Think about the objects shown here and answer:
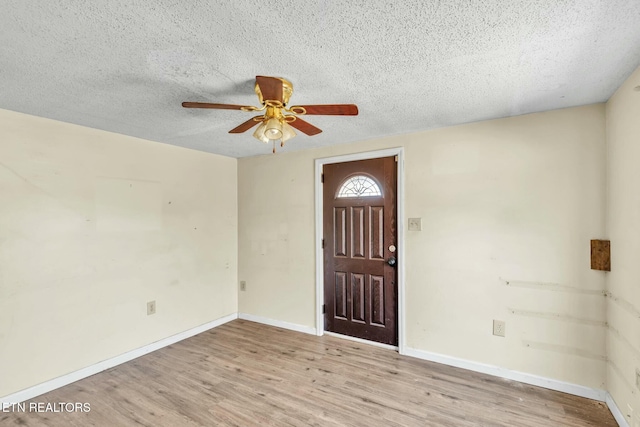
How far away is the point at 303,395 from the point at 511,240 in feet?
6.85

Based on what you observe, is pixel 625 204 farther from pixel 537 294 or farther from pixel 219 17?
pixel 219 17

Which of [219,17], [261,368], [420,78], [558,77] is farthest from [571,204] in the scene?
[261,368]

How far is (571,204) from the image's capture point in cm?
227

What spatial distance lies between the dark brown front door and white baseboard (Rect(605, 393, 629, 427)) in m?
1.57

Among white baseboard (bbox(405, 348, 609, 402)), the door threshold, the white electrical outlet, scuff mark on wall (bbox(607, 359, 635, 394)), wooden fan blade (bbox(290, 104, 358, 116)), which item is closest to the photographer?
wooden fan blade (bbox(290, 104, 358, 116))

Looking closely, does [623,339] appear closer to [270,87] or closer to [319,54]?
[319,54]

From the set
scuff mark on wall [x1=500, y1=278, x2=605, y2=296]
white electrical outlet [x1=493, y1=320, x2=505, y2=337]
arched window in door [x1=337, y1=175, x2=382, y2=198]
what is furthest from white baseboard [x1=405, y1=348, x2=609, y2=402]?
arched window in door [x1=337, y1=175, x2=382, y2=198]

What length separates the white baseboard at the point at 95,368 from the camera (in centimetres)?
224

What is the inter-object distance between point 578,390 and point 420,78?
2561 mm

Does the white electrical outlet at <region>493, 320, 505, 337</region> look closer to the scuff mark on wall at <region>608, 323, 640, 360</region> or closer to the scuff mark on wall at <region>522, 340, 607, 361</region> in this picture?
the scuff mark on wall at <region>522, 340, 607, 361</region>

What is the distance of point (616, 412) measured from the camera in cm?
198

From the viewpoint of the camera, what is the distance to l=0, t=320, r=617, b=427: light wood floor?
2.01 meters

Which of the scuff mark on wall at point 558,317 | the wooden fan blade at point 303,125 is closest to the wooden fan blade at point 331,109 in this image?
the wooden fan blade at point 303,125

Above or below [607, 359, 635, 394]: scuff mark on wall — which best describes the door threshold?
below
